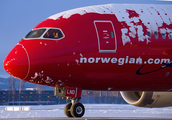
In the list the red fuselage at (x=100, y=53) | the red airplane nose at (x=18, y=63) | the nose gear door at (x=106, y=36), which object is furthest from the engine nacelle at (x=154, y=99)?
the red airplane nose at (x=18, y=63)

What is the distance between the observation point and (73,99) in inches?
558

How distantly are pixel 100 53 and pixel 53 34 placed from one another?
7.18 feet

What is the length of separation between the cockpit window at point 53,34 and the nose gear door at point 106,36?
164 centimetres

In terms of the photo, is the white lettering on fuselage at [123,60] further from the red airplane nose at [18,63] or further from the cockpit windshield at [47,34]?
the red airplane nose at [18,63]

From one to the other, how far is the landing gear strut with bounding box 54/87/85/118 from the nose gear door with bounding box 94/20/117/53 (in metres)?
2.26

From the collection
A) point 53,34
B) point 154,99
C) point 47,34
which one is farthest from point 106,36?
point 154,99

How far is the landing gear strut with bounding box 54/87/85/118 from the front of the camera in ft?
45.2

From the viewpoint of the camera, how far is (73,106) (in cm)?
1377

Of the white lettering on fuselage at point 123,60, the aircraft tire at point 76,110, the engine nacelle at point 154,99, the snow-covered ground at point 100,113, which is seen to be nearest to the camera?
the white lettering on fuselage at point 123,60

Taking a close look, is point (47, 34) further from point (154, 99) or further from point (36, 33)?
point (154, 99)

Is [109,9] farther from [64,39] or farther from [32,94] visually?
[32,94]

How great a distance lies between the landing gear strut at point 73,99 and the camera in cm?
1377

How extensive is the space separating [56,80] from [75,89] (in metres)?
1.10

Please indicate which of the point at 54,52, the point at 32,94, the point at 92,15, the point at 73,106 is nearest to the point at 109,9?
the point at 92,15
